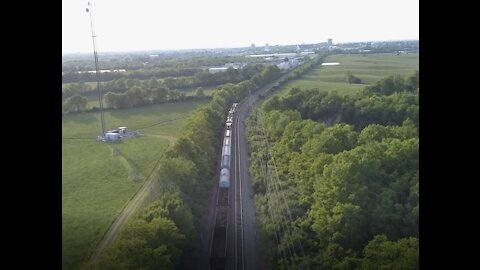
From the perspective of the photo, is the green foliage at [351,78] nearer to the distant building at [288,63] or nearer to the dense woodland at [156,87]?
the distant building at [288,63]

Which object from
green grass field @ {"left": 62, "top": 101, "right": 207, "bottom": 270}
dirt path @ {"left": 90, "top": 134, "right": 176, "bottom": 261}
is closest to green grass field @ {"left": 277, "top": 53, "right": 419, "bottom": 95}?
green grass field @ {"left": 62, "top": 101, "right": 207, "bottom": 270}

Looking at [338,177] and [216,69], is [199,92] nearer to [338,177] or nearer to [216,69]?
[216,69]

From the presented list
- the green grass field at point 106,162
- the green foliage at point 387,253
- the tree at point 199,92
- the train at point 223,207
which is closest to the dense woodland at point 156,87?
the tree at point 199,92

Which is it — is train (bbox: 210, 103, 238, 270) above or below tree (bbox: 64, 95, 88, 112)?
below

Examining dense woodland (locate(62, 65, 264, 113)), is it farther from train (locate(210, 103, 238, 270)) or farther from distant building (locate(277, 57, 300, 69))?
train (locate(210, 103, 238, 270))
